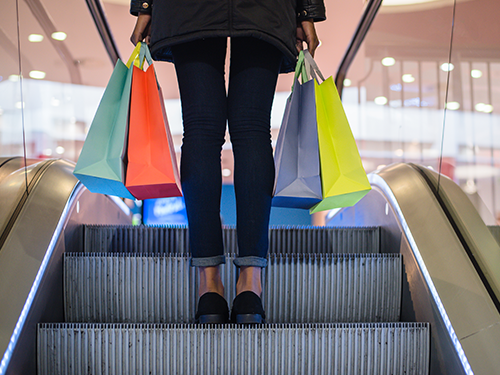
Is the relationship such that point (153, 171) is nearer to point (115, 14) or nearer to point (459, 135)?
point (459, 135)

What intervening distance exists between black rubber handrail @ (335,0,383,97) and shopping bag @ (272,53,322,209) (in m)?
1.41

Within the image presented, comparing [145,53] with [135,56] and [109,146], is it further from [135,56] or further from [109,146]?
[109,146]

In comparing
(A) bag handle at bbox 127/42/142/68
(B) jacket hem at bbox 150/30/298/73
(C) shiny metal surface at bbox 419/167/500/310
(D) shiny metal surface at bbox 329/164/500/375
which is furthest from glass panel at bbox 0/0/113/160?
(C) shiny metal surface at bbox 419/167/500/310

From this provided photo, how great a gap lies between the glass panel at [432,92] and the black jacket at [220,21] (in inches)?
30.0

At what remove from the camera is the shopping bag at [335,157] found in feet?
4.57

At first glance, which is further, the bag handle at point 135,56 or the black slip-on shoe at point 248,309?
the bag handle at point 135,56

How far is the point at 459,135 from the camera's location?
6.23 ft

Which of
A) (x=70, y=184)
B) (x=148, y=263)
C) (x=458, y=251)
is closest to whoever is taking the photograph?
(x=458, y=251)

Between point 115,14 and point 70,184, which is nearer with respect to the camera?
point 70,184

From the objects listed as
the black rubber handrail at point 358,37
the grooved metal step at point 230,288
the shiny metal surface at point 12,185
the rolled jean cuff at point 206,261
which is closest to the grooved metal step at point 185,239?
the grooved metal step at point 230,288

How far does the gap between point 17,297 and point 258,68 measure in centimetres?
91

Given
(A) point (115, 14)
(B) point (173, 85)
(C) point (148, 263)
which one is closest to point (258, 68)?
(C) point (148, 263)

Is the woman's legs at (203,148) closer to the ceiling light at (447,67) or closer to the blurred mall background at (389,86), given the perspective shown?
the blurred mall background at (389,86)

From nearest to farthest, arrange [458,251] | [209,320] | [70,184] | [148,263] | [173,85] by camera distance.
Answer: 1. [209,320]
2. [458,251]
3. [148,263]
4. [70,184]
5. [173,85]
